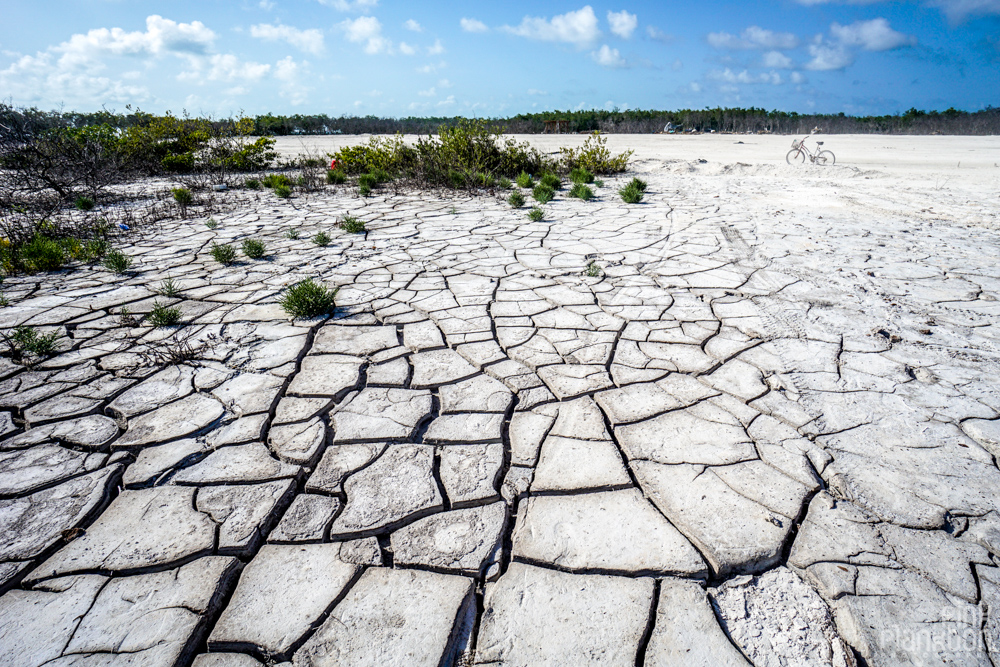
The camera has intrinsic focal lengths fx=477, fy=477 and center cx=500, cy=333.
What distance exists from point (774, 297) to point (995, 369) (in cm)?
122

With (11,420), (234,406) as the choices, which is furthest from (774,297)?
(11,420)

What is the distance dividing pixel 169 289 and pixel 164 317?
652 mm

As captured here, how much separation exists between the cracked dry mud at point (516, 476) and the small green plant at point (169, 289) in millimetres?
117

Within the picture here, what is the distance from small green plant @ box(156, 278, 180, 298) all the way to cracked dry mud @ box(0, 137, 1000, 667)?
0.12 meters

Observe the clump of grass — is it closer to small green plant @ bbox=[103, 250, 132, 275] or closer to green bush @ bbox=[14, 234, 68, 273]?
small green plant @ bbox=[103, 250, 132, 275]

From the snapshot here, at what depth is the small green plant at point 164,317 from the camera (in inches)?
124

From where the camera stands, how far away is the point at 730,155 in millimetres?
13344

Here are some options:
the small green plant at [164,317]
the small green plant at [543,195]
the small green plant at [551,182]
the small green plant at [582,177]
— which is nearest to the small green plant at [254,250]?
the small green plant at [164,317]

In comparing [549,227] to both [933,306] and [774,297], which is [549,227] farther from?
[933,306]

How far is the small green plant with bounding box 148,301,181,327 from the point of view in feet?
10.3

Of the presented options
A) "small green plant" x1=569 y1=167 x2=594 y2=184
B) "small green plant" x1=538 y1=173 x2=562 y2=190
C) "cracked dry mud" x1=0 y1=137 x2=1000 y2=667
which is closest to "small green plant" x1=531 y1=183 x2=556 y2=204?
"small green plant" x1=538 y1=173 x2=562 y2=190

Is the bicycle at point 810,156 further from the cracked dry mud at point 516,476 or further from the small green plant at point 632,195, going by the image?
the cracked dry mud at point 516,476

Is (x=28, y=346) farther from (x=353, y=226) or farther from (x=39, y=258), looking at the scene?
(x=353, y=226)

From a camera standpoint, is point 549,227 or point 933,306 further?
point 549,227
